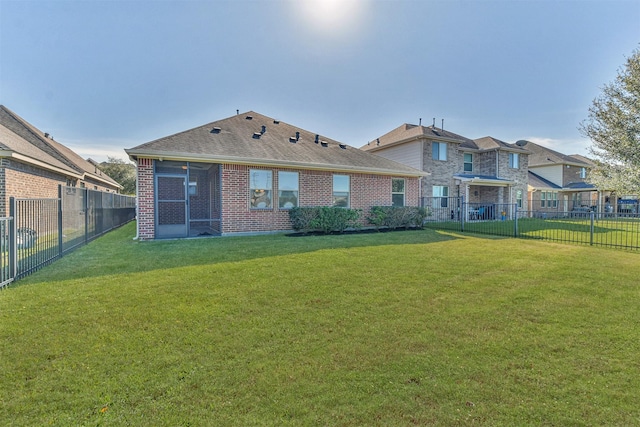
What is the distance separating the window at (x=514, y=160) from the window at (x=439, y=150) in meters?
6.82

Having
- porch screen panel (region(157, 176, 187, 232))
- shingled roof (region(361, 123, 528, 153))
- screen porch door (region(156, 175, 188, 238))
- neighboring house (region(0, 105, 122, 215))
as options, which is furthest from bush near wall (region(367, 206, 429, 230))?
neighboring house (region(0, 105, 122, 215))

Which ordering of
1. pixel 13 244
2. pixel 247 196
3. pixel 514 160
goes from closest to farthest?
pixel 13 244 < pixel 247 196 < pixel 514 160

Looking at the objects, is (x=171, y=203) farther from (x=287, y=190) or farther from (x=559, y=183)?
(x=559, y=183)

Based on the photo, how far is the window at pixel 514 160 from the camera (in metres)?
23.8

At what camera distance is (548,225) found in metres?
15.1

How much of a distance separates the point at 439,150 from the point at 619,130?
28.7ft

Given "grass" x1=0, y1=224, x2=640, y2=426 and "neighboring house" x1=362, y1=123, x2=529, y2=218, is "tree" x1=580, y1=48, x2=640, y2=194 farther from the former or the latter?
"grass" x1=0, y1=224, x2=640, y2=426

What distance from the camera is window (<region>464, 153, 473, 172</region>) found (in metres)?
23.0

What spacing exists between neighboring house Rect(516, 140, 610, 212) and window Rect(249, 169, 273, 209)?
2534cm

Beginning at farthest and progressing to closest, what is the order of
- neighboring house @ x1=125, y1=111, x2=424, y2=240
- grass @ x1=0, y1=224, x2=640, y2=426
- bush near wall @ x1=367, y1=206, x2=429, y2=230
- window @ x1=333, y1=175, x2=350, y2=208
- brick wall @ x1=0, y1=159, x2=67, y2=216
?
bush near wall @ x1=367, y1=206, x2=429, y2=230 < window @ x1=333, y1=175, x2=350, y2=208 < neighboring house @ x1=125, y1=111, x2=424, y2=240 < brick wall @ x1=0, y1=159, x2=67, y2=216 < grass @ x1=0, y1=224, x2=640, y2=426

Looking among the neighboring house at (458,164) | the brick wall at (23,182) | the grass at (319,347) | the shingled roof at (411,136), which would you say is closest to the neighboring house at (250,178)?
the brick wall at (23,182)

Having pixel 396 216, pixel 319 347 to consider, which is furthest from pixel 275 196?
pixel 319 347

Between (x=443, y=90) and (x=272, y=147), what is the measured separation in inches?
387

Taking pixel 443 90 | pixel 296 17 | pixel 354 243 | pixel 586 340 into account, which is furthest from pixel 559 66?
pixel 586 340
